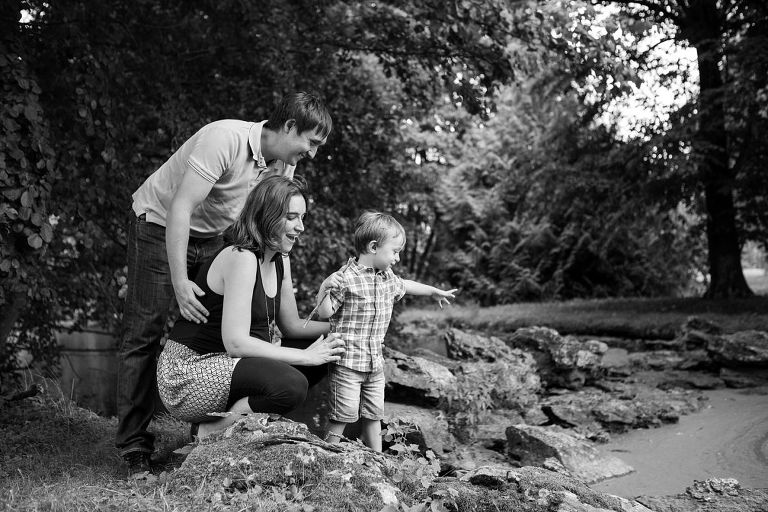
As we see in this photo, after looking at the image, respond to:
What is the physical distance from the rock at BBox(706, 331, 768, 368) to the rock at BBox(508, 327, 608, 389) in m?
1.43

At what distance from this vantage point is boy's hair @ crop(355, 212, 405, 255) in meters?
4.24

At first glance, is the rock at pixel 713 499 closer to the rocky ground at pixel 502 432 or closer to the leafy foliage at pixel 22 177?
the rocky ground at pixel 502 432

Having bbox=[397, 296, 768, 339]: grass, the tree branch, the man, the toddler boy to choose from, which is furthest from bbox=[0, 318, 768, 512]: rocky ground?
the tree branch

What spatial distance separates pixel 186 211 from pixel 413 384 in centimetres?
287

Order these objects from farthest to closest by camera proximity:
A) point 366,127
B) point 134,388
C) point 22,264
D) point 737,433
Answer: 1. point 366,127
2. point 737,433
3. point 22,264
4. point 134,388

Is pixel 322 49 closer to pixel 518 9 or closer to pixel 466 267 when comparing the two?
pixel 518 9

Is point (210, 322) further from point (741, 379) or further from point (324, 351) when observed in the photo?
point (741, 379)

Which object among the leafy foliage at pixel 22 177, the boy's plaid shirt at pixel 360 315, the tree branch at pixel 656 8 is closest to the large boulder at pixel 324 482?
the boy's plaid shirt at pixel 360 315

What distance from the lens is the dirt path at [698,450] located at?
528 cm

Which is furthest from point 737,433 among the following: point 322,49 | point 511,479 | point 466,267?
point 466,267

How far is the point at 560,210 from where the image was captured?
16594 millimetres

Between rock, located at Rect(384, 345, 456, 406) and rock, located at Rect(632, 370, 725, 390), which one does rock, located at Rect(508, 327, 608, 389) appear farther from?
rock, located at Rect(384, 345, 456, 406)

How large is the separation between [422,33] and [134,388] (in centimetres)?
557

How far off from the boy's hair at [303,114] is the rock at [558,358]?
18.8 feet
